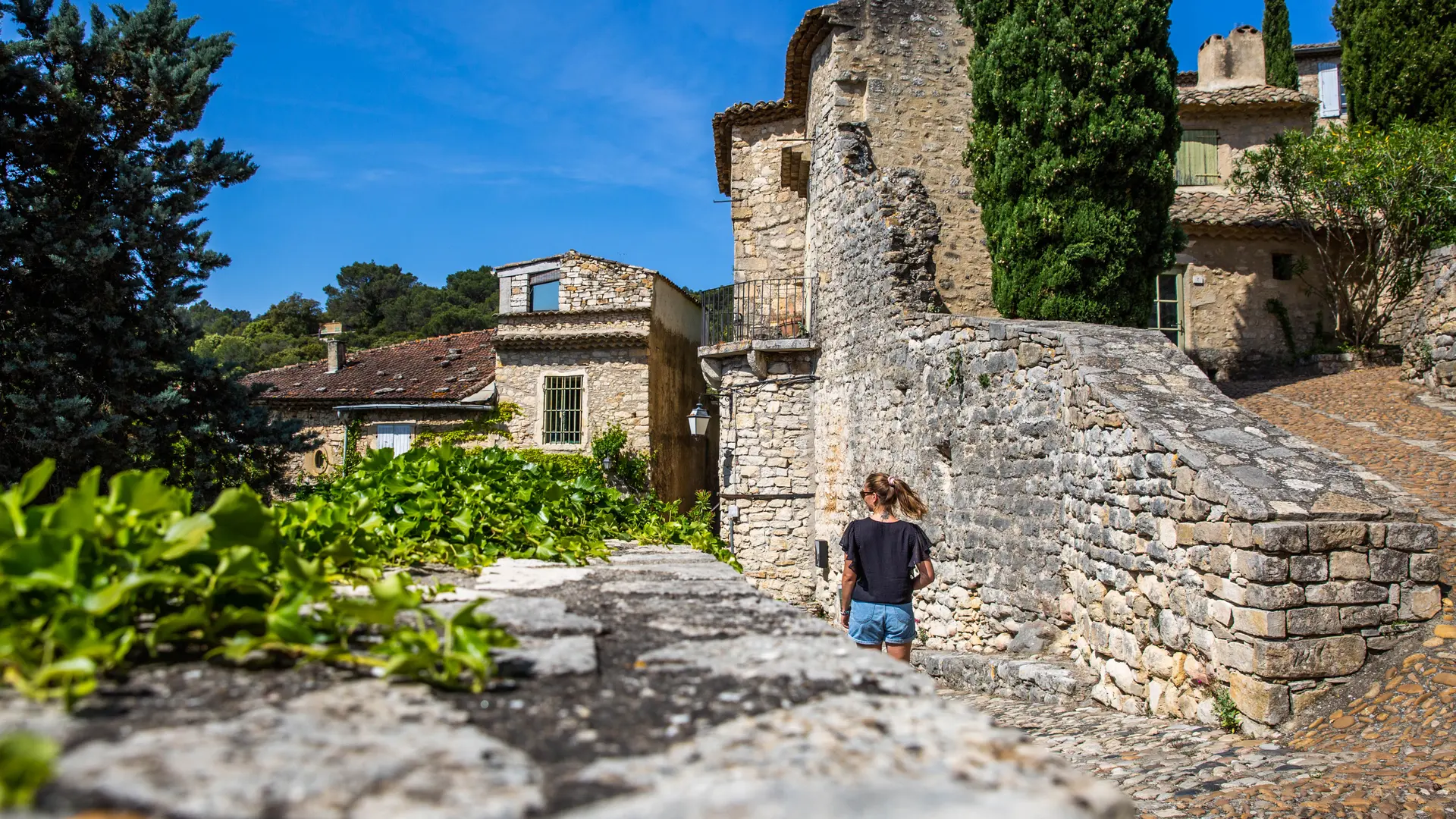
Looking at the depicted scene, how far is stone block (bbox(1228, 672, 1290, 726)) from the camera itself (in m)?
4.59

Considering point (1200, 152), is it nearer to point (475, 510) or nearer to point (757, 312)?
point (757, 312)

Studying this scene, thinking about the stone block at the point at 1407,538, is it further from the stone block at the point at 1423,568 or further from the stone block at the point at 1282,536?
the stone block at the point at 1282,536

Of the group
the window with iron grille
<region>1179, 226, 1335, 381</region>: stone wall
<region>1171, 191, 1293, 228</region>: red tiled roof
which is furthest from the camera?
the window with iron grille

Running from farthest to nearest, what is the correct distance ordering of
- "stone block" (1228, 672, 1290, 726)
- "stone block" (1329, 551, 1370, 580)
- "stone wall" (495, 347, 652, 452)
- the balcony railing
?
"stone wall" (495, 347, 652, 452) < the balcony railing < "stone block" (1329, 551, 1370, 580) < "stone block" (1228, 672, 1290, 726)

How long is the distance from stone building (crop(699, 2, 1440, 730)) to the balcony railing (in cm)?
6

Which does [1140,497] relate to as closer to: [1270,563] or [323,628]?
[1270,563]

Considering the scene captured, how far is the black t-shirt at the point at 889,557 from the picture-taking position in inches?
223

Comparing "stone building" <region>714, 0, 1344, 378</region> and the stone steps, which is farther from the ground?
"stone building" <region>714, 0, 1344, 378</region>

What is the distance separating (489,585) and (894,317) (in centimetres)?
790

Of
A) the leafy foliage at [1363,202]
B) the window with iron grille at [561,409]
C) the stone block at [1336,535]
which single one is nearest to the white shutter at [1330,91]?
the leafy foliage at [1363,202]

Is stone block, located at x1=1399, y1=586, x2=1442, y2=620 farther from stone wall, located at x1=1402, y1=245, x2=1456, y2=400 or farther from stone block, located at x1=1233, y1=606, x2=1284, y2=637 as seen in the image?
stone wall, located at x1=1402, y1=245, x2=1456, y2=400

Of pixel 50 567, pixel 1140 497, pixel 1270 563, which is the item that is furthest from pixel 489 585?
pixel 1140 497

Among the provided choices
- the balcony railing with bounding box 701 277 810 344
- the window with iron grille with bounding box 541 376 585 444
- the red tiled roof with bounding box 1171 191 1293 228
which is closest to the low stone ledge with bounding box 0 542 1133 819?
the balcony railing with bounding box 701 277 810 344

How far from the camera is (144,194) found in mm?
6855
